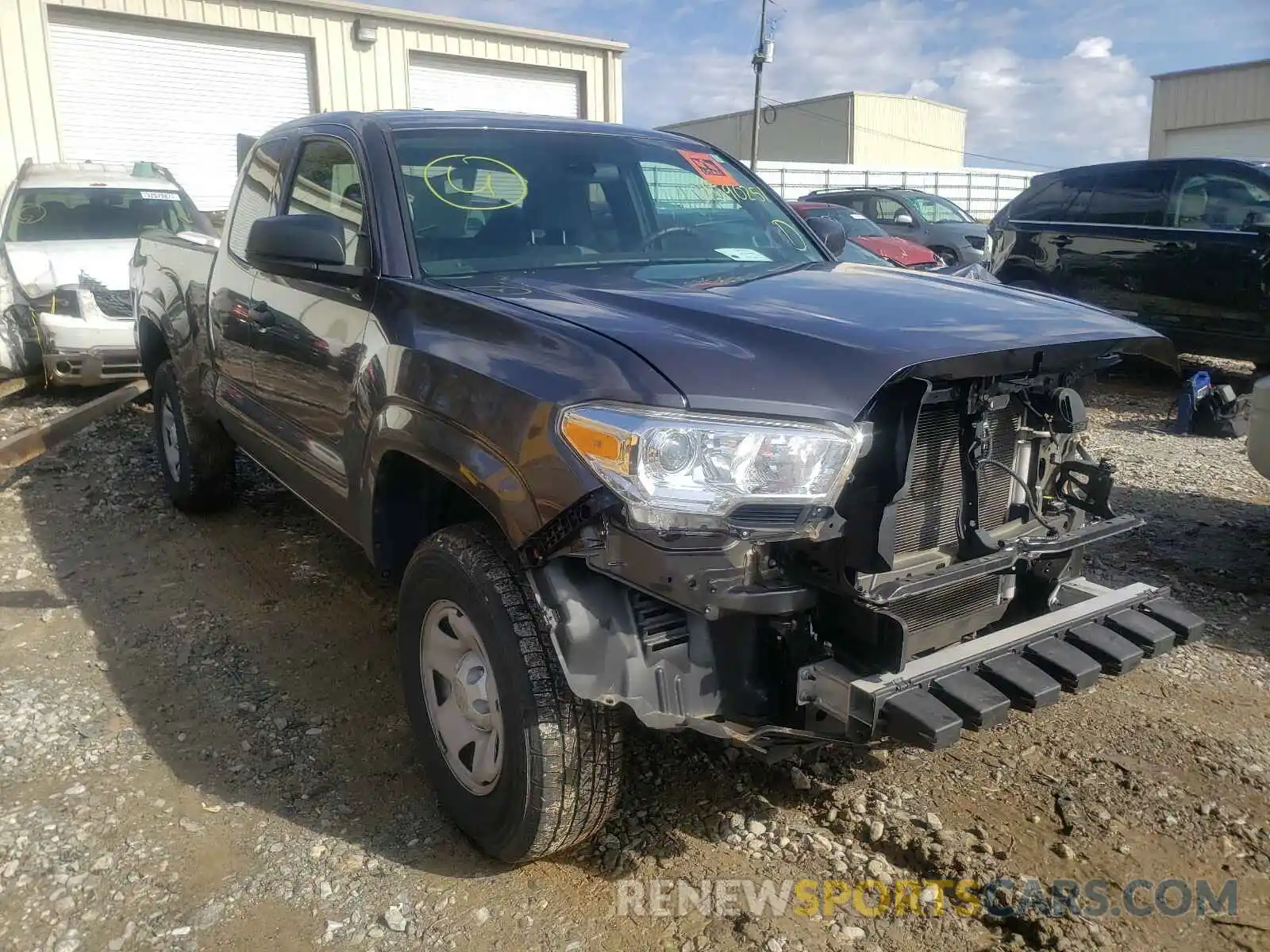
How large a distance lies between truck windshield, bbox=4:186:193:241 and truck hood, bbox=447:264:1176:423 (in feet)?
25.3

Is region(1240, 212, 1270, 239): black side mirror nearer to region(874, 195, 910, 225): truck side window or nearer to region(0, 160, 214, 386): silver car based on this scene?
region(0, 160, 214, 386): silver car

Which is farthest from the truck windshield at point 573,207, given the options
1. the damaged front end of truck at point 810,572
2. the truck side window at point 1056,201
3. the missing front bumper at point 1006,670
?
the truck side window at point 1056,201

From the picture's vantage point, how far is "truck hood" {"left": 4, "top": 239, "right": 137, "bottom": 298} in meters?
8.35

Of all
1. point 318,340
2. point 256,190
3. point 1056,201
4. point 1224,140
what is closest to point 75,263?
point 256,190

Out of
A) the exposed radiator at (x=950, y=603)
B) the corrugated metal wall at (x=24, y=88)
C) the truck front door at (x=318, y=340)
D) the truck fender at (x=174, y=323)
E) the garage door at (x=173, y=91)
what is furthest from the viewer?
the garage door at (x=173, y=91)

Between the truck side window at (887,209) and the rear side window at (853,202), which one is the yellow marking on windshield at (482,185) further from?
the rear side window at (853,202)

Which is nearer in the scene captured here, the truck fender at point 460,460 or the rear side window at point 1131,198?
the truck fender at point 460,460

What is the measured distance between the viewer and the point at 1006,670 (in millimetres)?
2342

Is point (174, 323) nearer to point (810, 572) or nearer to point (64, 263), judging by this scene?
point (810, 572)

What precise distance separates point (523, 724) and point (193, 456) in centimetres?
350

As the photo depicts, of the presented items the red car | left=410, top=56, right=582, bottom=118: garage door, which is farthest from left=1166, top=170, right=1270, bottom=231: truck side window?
left=410, top=56, right=582, bottom=118: garage door

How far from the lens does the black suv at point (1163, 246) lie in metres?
7.63

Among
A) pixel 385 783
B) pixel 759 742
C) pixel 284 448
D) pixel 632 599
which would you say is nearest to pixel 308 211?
pixel 284 448

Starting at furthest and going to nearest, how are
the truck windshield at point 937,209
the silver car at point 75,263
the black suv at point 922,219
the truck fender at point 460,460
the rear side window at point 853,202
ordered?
the rear side window at point 853,202 → the truck windshield at point 937,209 → the black suv at point 922,219 → the silver car at point 75,263 → the truck fender at point 460,460
